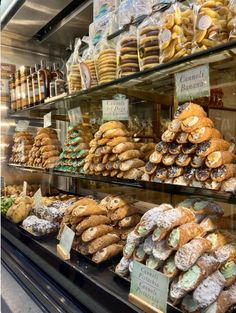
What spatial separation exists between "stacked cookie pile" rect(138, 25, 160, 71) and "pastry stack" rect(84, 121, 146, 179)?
303mm

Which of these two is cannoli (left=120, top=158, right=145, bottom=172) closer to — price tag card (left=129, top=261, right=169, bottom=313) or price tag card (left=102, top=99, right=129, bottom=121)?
price tag card (left=102, top=99, right=129, bottom=121)

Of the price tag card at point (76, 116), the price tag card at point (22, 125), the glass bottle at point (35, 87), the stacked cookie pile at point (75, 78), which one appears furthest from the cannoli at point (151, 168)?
the price tag card at point (22, 125)

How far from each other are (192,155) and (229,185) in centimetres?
15

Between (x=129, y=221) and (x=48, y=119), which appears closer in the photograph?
(x=129, y=221)

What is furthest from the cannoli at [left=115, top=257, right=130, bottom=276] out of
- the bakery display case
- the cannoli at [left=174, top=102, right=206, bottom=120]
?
the cannoli at [left=174, top=102, right=206, bottom=120]

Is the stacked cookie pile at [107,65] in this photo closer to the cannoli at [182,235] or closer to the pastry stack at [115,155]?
the pastry stack at [115,155]

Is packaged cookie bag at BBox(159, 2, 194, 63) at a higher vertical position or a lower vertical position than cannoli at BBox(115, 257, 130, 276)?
higher

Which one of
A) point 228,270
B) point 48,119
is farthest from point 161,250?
point 48,119

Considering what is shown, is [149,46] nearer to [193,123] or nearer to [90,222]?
[193,123]

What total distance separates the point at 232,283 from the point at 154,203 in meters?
0.72

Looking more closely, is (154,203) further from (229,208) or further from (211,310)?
(211,310)

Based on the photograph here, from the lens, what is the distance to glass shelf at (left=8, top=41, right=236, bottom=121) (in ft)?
2.84

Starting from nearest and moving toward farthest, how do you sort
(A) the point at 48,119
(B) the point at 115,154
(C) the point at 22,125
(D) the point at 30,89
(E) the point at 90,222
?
(E) the point at 90,222 → (B) the point at 115,154 → (A) the point at 48,119 → (D) the point at 30,89 → (C) the point at 22,125

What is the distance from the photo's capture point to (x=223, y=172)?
0.81m
